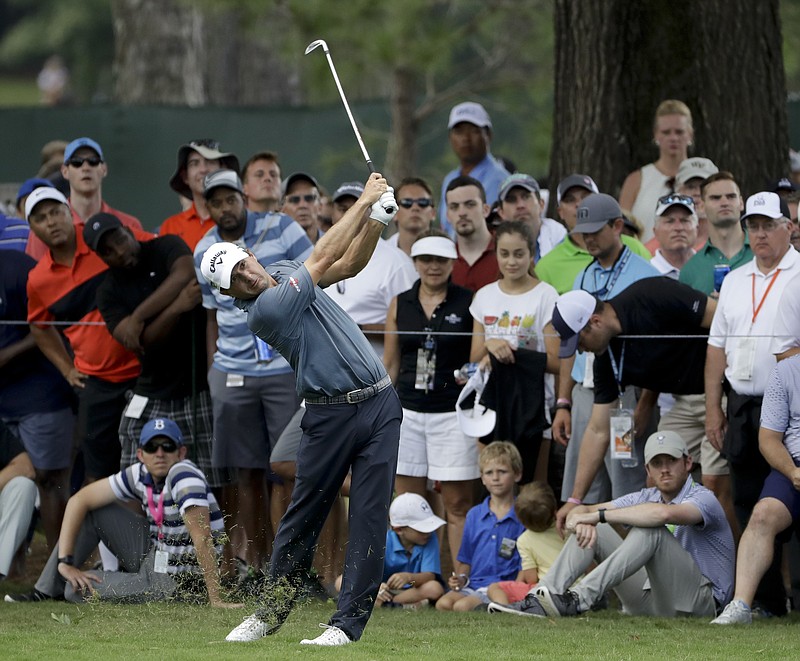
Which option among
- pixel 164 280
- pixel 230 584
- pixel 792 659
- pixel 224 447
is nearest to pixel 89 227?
pixel 164 280

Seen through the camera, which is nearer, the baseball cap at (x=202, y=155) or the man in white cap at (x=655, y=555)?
the man in white cap at (x=655, y=555)

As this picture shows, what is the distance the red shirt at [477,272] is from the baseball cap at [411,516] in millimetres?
1517

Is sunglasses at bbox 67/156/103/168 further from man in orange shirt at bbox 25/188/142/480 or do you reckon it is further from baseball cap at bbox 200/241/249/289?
baseball cap at bbox 200/241/249/289

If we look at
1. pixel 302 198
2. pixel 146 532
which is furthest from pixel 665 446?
pixel 302 198

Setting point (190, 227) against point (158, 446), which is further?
point (190, 227)

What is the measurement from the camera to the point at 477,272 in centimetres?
944

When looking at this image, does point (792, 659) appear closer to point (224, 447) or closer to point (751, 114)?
point (224, 447)

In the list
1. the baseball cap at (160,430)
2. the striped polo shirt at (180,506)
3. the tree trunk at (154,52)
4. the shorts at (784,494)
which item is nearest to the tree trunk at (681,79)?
the shorts at (784,494)

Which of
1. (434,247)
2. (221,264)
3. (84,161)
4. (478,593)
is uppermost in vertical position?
(84,161)

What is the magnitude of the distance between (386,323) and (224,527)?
156cm

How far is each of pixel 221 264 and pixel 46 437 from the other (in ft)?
11.6

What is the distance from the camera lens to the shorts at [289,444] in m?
8.64

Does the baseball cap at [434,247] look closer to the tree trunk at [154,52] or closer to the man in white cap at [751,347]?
the man in white cap at [751,347]

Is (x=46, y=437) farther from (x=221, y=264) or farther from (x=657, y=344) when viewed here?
(x=657, y=344)
